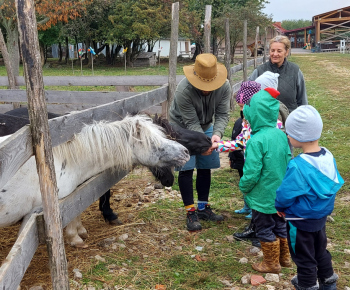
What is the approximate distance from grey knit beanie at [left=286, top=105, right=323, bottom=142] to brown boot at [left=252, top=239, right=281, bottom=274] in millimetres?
1029

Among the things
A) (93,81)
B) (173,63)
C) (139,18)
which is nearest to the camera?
(173,63)

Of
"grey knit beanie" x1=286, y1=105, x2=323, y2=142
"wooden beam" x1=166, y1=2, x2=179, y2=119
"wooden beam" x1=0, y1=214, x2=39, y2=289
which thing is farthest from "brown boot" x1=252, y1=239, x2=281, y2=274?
"wooden beam" x1=166, y1=2, x2=179, y2=119

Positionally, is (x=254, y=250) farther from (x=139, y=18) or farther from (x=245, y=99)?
(x=139, y=18)

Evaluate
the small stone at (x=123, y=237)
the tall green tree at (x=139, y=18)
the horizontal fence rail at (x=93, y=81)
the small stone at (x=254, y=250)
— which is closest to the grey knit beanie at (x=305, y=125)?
the small stone at (x=254, y=250)

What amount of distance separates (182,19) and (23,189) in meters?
27.0

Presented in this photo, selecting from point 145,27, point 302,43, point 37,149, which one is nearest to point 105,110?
point 37,149

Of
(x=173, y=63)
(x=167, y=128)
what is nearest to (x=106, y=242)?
(x=167, y=128)

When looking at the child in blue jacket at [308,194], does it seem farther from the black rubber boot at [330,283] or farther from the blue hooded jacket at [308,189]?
the black rubber boot at [330,283]

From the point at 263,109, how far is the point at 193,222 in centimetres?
154

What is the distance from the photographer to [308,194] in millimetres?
2525

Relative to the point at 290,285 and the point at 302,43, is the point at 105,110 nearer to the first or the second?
the point at 290,285

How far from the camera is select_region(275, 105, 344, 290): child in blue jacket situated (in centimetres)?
252

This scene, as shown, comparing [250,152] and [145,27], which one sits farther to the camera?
Answer: [145,27]

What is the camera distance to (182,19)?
91.9ft
